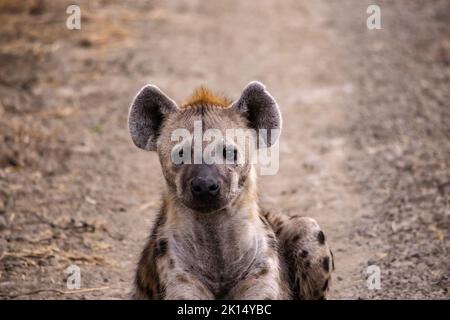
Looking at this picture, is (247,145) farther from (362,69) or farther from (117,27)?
(117,27)

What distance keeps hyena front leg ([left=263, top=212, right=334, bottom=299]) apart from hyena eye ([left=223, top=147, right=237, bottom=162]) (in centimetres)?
54

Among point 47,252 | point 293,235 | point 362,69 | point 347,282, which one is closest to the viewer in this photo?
point 293,235

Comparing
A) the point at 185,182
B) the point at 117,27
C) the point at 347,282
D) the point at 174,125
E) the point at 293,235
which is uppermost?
the point at 117,27

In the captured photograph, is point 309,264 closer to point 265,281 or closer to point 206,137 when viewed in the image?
point 265,281

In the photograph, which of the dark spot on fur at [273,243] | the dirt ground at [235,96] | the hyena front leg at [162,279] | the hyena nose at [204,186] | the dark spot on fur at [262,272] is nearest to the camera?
the hyena nose at [204,186]

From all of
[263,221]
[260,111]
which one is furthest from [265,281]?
[260,111]

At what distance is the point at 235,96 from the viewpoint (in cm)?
624

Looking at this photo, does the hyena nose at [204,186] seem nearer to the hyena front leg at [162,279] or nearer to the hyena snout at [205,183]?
the hyena snout at [205,183]

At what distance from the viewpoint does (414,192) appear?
4652 millimetres

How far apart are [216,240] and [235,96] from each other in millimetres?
3016

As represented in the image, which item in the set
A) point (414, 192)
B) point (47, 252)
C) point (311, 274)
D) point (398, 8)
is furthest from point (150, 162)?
point (398, 8)

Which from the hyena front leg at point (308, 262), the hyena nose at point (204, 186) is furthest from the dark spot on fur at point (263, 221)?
the hyena nose at point (204, 186)

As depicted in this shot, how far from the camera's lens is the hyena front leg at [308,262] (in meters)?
3.47
